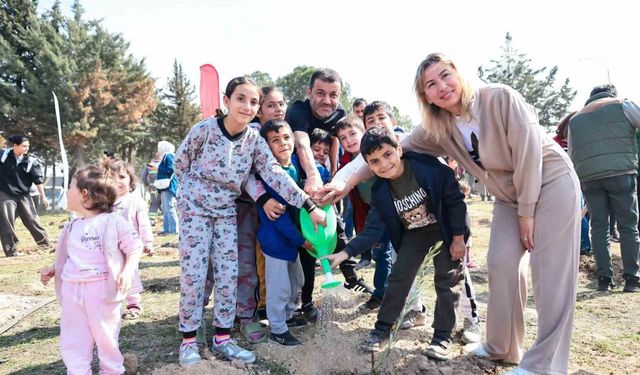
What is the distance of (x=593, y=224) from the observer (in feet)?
15.0

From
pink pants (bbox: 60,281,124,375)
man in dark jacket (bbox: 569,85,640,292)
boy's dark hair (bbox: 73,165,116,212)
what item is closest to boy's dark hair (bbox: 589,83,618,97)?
man in dark jacket (bbox: 569,85,640,292)

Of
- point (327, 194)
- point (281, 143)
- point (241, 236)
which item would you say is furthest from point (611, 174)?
point (241, 236)

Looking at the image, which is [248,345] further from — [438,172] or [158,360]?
[438,172]

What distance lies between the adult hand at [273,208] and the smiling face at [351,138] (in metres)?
1.03

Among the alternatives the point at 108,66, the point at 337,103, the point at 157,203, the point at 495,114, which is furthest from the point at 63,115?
the point at 495,114

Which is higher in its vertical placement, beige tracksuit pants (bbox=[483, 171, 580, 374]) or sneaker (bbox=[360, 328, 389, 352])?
beige tracksuit pants (bbox=[483, 171, 580, 374])

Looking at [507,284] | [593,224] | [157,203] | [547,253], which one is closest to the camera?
[547,253]

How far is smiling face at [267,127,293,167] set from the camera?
3.10 meters

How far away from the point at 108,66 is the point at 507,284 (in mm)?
31129

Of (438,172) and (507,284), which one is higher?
(438,172)

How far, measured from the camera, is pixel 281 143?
3.10 meters

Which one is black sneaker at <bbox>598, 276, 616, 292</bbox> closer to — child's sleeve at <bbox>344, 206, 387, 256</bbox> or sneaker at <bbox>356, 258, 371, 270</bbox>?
sneaker at <bbox>356, 258, 371, 270</bbox>

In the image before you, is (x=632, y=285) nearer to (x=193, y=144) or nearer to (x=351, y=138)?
(x=351, y=138)

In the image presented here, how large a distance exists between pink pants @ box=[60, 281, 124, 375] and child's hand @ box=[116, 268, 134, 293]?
0.39 feet
